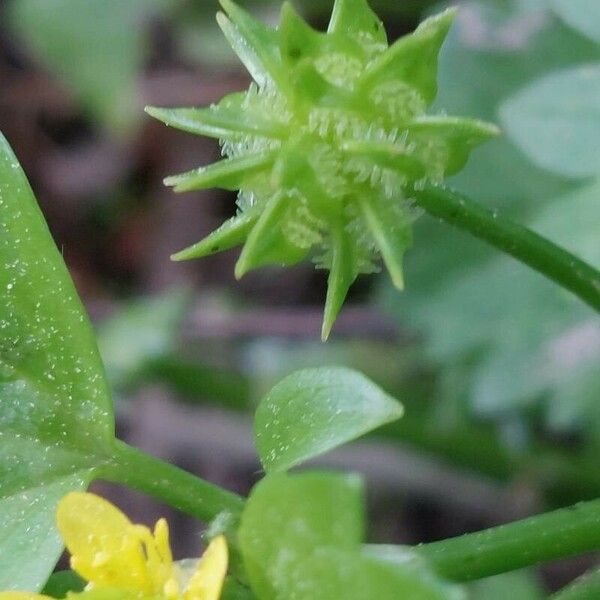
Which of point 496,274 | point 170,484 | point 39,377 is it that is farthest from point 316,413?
point 496,274

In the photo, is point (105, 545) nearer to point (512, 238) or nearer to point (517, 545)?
point (517, 545)

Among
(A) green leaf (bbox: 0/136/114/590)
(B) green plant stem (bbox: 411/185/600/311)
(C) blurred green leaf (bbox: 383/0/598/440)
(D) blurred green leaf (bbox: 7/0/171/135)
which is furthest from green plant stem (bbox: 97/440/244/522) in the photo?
(D) blurred green leaf (bbox: 7/0/171/135)

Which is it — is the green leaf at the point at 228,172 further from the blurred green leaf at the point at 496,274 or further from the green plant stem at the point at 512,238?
the blurred green leaf at the point at 496,274

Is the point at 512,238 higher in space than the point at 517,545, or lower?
higher

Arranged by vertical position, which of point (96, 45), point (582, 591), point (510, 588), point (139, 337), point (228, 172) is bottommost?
point (510, 588)

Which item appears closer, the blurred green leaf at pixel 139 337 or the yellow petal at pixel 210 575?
the yellow petal at pixel 210 575

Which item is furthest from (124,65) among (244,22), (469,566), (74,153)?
(469,566)

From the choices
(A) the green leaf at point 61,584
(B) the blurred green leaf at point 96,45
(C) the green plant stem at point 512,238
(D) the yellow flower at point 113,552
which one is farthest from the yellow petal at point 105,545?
(B) the blurred green leaf at point 96,45

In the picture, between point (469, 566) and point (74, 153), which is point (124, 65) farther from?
point (469, 566)
